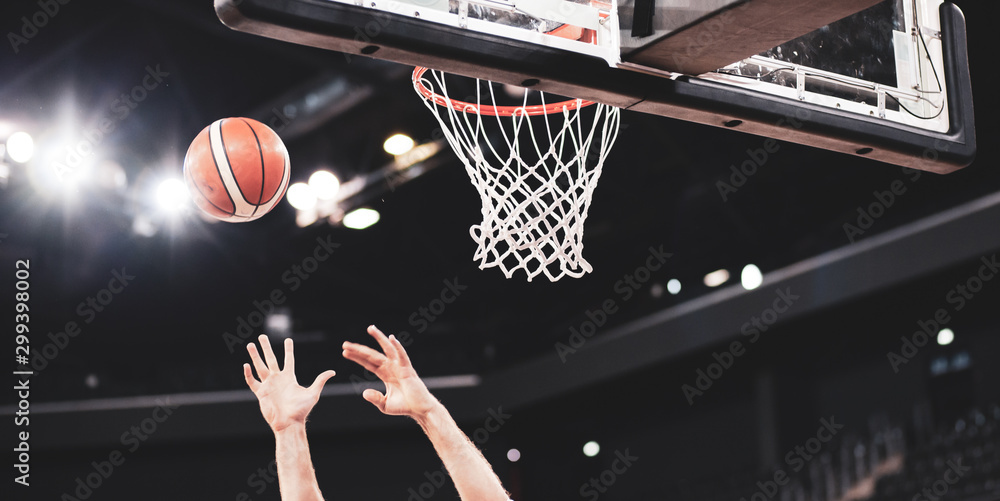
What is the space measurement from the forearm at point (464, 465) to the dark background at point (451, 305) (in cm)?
392

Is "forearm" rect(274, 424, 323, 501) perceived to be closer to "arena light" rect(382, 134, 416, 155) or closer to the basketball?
the basketball

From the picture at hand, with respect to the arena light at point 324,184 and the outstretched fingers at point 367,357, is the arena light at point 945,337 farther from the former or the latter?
the outstretched fingers at point 367,357

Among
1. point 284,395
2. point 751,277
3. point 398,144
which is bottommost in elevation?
point 284,395

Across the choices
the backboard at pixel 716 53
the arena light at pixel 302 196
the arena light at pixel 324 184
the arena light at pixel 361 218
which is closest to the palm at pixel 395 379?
the backboard at pixel 716 53

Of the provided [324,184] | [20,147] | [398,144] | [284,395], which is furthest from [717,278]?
[284,395]

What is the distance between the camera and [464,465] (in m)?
2.48

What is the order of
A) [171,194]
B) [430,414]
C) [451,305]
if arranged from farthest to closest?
[451,305] → [171,194] → [430,414]

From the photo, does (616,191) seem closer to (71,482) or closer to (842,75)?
(842,75)

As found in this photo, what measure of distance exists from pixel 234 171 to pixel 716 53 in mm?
1833

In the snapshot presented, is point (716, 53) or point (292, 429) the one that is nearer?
point (716, 53)

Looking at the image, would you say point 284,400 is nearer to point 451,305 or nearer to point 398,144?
point 398,144

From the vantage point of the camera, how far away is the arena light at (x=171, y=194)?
7.47 metres

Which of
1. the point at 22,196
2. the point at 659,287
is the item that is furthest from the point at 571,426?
the point at 22,196

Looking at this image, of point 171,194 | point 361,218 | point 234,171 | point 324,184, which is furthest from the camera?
point 361,218
